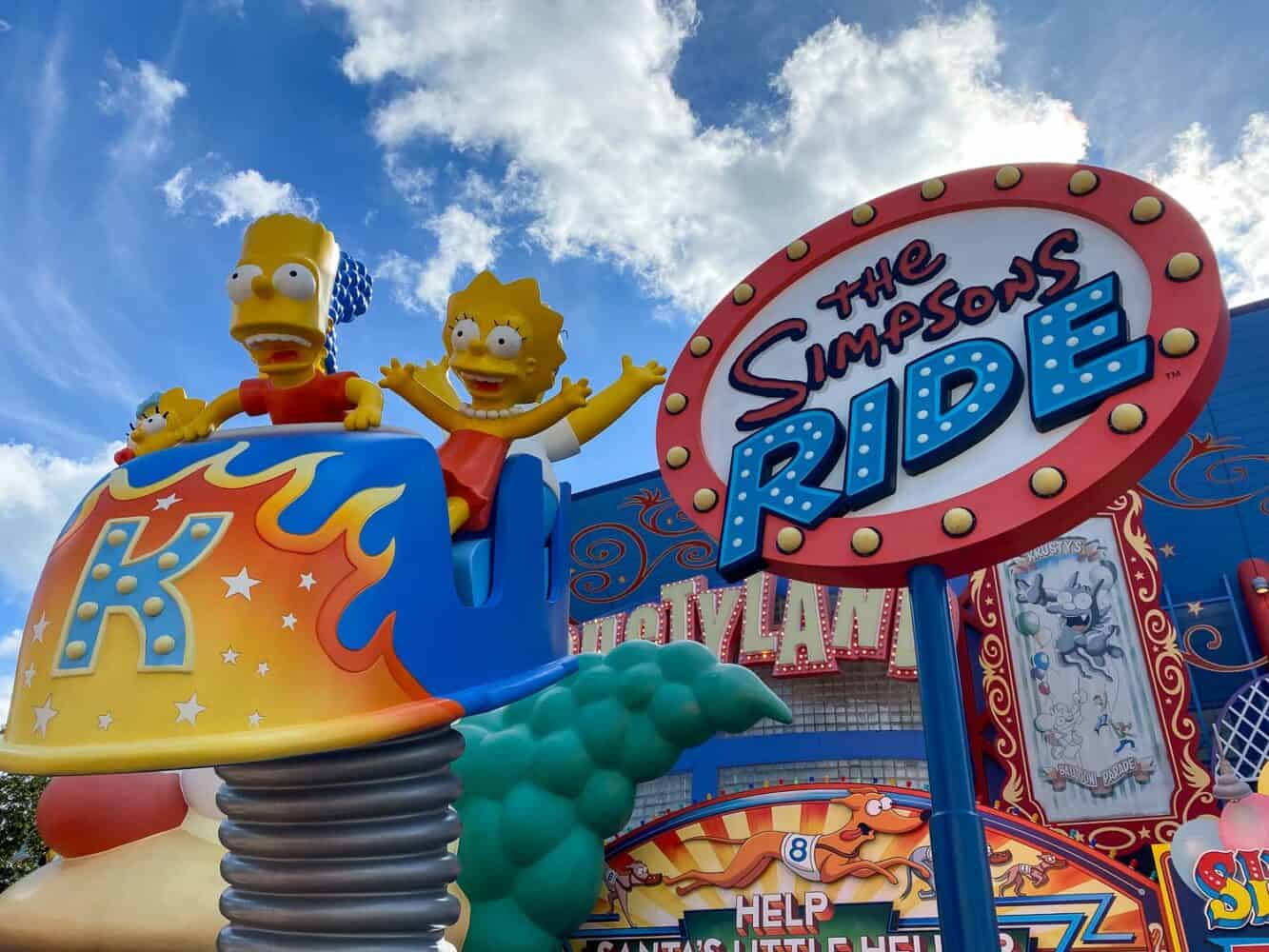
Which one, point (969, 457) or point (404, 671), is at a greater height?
point (969, 457)

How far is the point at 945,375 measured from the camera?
143 inches

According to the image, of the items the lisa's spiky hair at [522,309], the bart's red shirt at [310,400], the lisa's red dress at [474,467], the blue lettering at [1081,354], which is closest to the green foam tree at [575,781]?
the lisa's spiky hair at [522,309]

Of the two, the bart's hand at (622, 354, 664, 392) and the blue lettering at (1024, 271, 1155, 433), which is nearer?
the blue lettering at (1024, 271, 1155, 433)

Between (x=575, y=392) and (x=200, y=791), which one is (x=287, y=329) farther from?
(x=200, y=791)

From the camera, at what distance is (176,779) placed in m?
6.54

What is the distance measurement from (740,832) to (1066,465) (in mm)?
4570

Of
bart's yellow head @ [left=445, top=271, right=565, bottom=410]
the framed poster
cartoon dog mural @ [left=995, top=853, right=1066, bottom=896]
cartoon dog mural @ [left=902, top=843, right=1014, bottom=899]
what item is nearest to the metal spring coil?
bart's yellow head @ [left=445, top=271, right=565, bottom=410]

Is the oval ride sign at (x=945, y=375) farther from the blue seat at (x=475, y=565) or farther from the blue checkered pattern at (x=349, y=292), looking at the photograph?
the blue checkered pattern at (x=349, y=292)

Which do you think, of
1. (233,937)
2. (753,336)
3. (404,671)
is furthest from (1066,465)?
(233,937)

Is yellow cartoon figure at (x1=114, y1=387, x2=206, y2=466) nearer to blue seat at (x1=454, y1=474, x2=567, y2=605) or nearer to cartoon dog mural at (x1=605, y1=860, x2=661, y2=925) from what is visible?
blue seat at (x1=454, y1=474, x2=567, y2=605)

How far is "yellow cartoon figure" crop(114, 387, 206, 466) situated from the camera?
4090mm

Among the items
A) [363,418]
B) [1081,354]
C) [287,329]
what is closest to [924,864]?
[1081,354]

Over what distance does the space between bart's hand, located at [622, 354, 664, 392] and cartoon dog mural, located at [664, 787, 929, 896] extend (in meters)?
3.81

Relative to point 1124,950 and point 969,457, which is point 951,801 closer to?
point 969,457
